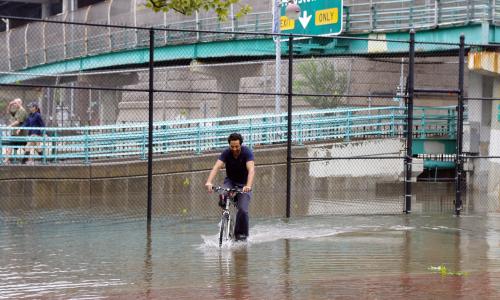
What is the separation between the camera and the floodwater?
9.76 m

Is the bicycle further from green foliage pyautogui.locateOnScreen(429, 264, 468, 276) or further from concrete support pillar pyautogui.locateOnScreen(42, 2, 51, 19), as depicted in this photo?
concrete support pillar pyautogui.locateOnScreen(42, 2, 51, 19)

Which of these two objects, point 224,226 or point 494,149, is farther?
point 494,149

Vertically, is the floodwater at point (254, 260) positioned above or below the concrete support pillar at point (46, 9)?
below

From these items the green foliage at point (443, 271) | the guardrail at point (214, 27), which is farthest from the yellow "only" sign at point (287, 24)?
the green foliage at point (443, 271)

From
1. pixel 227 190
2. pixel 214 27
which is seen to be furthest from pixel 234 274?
pixel 214 27

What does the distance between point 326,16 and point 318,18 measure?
0.36 m

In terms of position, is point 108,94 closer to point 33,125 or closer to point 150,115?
point 33,125

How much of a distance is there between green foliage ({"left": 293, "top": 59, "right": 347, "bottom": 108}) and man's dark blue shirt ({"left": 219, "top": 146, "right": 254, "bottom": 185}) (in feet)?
53.7

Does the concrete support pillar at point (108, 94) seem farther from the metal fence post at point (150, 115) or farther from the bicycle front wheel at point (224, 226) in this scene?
the bicycle front wheel at point (224, 226)

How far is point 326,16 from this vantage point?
29.3 meters

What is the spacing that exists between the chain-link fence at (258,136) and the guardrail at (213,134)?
0.06 meters

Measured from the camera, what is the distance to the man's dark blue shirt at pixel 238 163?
1356 cm

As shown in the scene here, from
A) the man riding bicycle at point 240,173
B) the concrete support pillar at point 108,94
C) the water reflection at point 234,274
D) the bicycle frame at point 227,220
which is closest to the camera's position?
the water reflection at point 234,274

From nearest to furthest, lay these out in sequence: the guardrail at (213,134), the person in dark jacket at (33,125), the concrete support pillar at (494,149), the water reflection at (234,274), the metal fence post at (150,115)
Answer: the water reflection at (234,274) → the metal fence post at (150,115) → the person in dark jacket at (33,125) → the guardrail at (213,134) → the concrete support pillar at (494,149)
